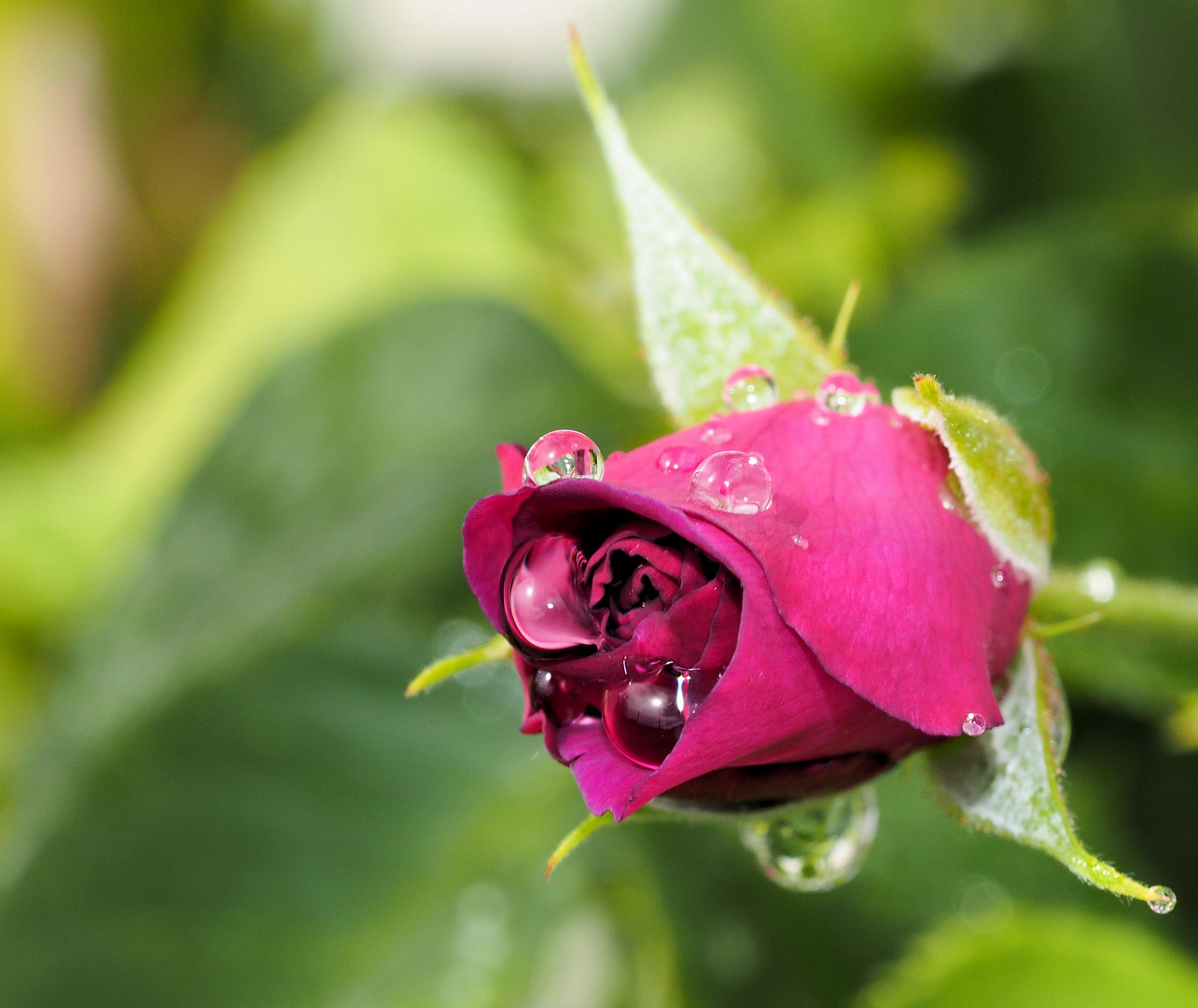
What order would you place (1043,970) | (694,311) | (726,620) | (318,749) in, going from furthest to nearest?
1. (318,749)
2. (1043,970)
3. (694,311)
4. (726,620)

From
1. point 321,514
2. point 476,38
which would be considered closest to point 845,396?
point 321,514

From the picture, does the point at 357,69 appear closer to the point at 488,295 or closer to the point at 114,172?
the point at 114,172

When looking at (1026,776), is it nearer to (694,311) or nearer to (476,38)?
(694,311)

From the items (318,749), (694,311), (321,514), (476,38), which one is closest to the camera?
(694,311)

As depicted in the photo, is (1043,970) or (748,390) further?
(1043,970)

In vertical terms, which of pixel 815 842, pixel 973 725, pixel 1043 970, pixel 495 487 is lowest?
pixel 1043 970

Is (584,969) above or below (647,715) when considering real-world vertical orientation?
below

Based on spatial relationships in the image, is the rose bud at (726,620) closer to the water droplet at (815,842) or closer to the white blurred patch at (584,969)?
the water droplet at (815,842)
